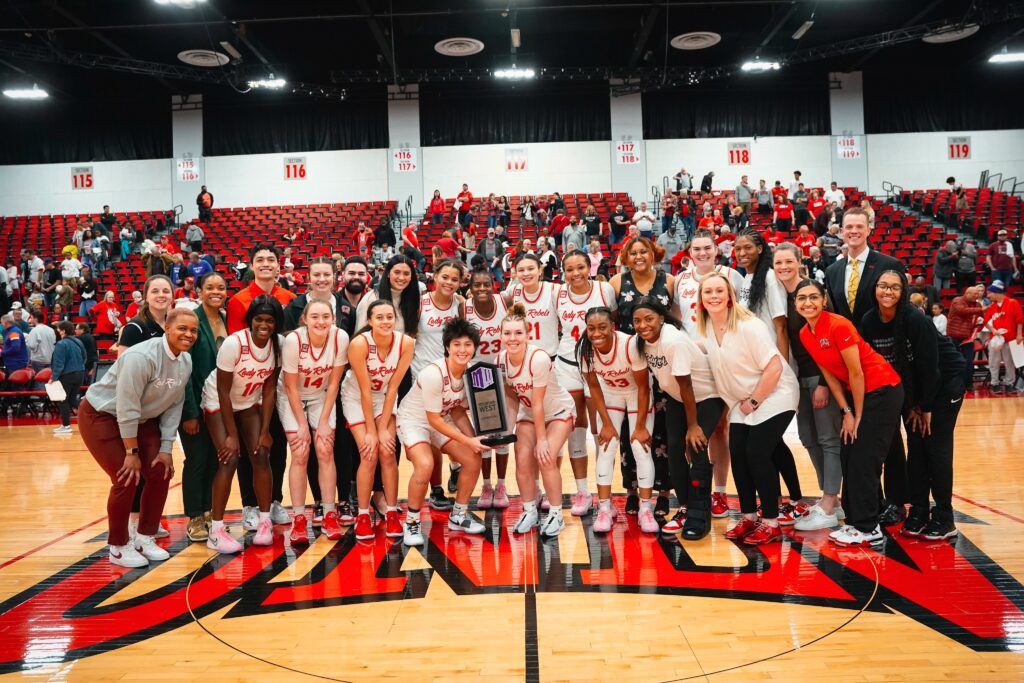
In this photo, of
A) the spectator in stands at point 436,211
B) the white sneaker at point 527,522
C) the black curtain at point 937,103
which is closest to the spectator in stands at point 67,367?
the white sneaker at point 527,522

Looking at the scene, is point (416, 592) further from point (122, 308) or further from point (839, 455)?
point (122, 308)

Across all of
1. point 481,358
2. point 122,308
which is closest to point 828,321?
point 481,358

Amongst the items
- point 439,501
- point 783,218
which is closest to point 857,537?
point 439,501

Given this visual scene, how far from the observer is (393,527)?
4.38m

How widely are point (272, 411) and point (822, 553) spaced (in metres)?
Answer: 3.26

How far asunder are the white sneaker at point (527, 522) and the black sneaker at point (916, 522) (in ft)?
7.03

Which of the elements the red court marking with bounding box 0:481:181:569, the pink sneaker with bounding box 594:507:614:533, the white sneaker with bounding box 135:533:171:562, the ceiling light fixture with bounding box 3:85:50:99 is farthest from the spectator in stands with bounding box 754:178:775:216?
the ceiling light fixture with bounding box 3:85:50:99

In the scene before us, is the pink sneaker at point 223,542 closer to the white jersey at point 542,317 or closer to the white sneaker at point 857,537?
the white jersey at point 542,317

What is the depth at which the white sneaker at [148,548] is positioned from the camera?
4078mm

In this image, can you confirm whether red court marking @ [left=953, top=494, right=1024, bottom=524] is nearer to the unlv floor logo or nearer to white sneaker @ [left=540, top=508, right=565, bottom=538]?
the unlv floor logo

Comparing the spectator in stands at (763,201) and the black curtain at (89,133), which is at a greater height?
the black curtain at (89,133)

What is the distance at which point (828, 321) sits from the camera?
384 cm

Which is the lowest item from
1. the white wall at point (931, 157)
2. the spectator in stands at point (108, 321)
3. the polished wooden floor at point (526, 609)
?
the polished wooden floor at point (526, 609)

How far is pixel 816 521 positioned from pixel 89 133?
25.6 metres
